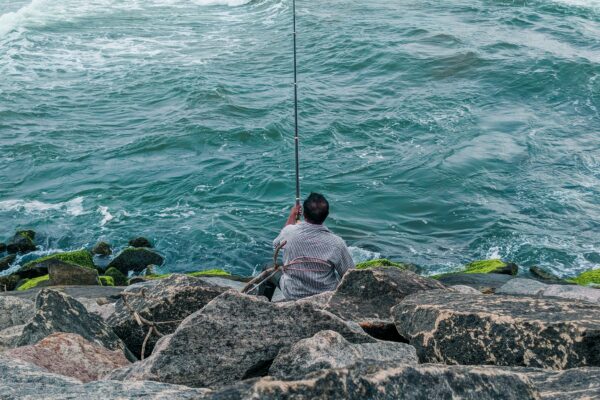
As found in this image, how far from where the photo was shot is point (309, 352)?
4.15m

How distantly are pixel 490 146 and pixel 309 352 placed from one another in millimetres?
14248

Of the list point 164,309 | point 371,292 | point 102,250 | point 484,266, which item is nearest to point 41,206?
point 102,250

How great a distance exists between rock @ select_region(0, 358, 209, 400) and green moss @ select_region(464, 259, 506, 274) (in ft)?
27.8

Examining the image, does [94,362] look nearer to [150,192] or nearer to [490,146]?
[150,192]

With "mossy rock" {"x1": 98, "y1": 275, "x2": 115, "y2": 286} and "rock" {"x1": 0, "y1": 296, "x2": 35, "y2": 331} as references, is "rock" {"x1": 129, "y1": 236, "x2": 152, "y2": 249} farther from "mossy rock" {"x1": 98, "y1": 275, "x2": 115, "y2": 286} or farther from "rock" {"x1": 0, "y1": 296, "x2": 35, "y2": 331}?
"rock" {"x1": 0, "y1": 296, "x2": 35, "y2": 331}

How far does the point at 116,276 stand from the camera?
1252 centimetres

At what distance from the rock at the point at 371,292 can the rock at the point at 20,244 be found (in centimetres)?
912

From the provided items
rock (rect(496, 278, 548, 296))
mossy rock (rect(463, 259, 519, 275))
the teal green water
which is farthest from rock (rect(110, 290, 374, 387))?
the teal green water

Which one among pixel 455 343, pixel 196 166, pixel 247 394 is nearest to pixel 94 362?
pixel 455 343

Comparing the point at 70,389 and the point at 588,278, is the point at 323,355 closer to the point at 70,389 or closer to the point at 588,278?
the point at 70,389

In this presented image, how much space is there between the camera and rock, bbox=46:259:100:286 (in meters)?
11.6

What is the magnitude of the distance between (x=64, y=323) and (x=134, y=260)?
7.68 metres

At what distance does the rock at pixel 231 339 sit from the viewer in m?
4.53

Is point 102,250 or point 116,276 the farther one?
point 102,250
